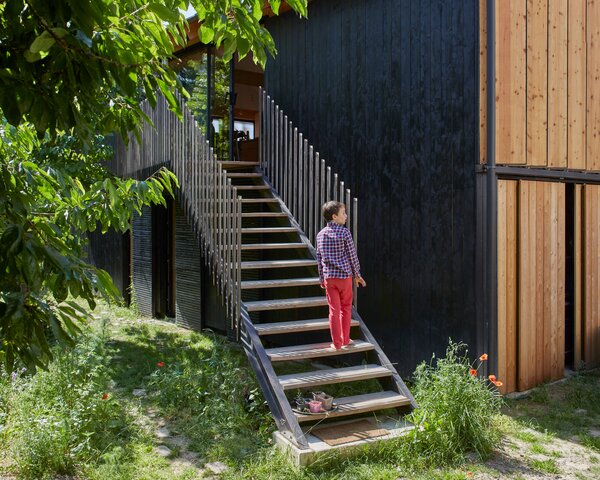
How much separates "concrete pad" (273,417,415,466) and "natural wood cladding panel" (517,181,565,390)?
6.49ft

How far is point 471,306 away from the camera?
233 inches

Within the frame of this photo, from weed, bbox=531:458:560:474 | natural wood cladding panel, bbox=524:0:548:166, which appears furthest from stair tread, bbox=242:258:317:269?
weed, bbox=531:458:560:474

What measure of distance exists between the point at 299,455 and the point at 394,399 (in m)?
1.19

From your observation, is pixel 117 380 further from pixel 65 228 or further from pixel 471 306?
pixel 471 306

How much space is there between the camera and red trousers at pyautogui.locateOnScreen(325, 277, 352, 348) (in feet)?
18.2

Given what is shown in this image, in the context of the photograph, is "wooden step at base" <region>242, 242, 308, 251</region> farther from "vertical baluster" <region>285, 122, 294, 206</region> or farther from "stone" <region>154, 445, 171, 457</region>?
"stone" <region>154, 445, 171, 457</region>

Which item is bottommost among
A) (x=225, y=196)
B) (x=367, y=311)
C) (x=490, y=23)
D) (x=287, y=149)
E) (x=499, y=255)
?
(x=367, y=311)

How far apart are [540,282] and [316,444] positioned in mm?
3315

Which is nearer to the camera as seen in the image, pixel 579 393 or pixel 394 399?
pixel 394 399

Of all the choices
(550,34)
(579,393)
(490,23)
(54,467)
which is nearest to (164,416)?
(54,467)

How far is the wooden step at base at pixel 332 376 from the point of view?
5.14 metres

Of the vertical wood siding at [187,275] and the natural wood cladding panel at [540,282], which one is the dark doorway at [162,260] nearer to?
the vertical wood siding at [187,275]

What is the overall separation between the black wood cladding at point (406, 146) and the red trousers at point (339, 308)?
1.18 metres

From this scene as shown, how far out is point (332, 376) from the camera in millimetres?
5266
